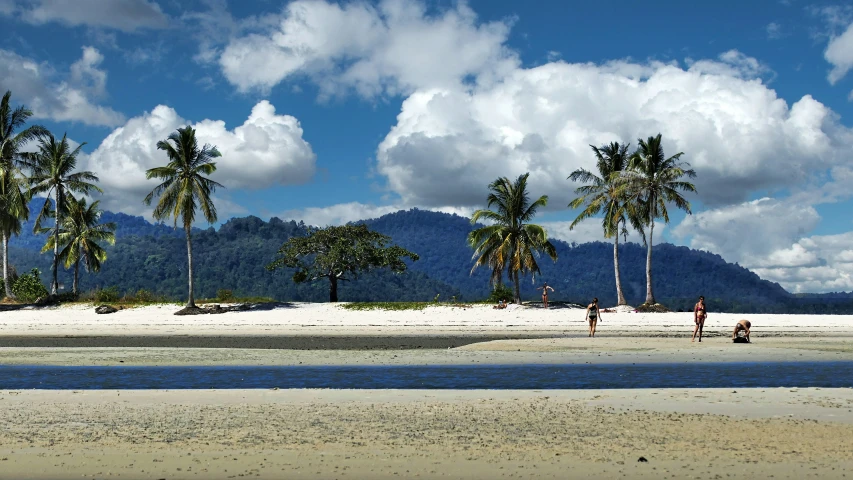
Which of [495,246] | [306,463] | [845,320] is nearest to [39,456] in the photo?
[306,463]

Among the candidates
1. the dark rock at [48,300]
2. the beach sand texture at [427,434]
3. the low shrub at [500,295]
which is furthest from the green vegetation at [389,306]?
the beach sand texture at [427,434]

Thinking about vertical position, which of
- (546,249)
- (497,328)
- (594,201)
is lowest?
(497,328)

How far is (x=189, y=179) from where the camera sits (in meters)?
51.2

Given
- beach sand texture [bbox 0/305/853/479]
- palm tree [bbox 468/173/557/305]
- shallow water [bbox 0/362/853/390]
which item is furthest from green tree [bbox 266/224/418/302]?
beach sand texture [bbox 0/305/853/479]

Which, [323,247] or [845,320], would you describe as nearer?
[845,320]

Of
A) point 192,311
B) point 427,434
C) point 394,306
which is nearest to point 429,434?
point 427,434

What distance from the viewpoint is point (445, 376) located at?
17953 mm

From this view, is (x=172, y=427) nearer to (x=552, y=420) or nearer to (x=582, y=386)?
(x=552, y=420)

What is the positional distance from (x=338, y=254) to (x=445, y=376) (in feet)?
138

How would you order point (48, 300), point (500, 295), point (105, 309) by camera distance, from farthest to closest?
1. point (48, 300)
2. point (500, 295)
3. point (105, 309)

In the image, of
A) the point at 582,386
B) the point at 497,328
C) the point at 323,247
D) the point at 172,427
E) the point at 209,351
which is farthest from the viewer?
the point at 323,247

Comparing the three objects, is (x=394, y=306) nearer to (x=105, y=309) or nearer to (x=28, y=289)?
(x=105, y=309)

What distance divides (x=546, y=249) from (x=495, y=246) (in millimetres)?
3664

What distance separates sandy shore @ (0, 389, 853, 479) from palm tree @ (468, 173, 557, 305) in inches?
1490
